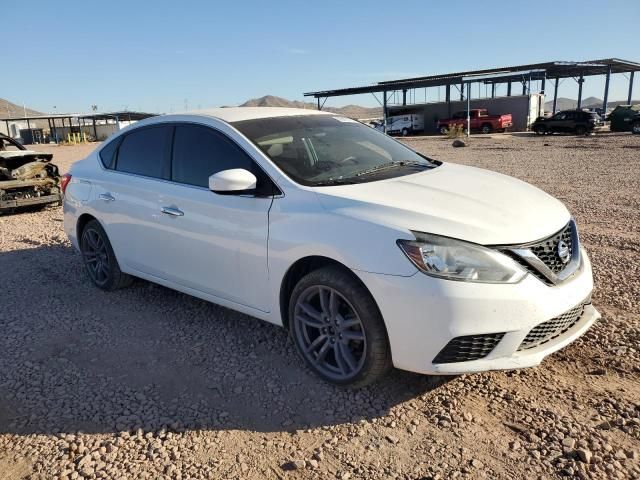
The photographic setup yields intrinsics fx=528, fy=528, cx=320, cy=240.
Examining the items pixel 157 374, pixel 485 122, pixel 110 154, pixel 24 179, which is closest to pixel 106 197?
pixel 110 154

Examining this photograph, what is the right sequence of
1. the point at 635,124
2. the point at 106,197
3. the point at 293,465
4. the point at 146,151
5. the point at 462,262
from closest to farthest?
the point at 293,465
the point at 462,262
the point at 146,151
the point at 106,197
the point at 635,124

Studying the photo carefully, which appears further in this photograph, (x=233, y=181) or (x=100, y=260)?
(x=100, y=260)

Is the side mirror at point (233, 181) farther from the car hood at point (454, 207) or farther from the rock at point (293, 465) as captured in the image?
the rock at point (293, 465)

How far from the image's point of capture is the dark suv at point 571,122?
102 feet

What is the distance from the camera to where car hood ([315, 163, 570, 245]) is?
287cm

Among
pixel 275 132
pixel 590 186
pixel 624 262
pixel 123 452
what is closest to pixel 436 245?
pixel 275 132

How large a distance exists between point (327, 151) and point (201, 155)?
A: 986 millimetres

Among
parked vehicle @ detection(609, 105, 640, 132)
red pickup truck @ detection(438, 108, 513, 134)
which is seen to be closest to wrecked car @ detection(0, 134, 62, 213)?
parked vehicle @ detection(609, 105, 640, 132)

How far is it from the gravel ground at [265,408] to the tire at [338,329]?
159mm

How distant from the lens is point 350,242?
3.00 m

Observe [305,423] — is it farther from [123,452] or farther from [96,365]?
[96,365]

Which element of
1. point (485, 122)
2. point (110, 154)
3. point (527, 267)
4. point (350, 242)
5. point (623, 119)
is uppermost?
point (110, 154)

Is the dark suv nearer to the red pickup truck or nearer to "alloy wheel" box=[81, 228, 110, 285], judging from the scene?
the red pickup truck

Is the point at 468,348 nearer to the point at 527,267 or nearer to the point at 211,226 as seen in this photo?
the point at 527,267
